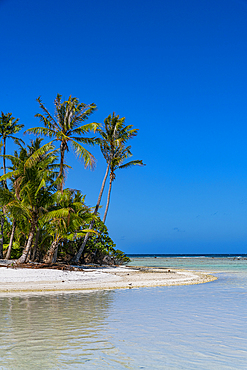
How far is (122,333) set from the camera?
646cm

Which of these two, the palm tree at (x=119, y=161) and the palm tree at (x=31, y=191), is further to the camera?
the palm tree at (x=119, y=161)

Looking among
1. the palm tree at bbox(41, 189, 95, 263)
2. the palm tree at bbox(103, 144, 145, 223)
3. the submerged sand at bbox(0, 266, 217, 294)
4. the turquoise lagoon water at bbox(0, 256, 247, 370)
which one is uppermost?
the palm tree at bbox(103, 144, 145, 223)

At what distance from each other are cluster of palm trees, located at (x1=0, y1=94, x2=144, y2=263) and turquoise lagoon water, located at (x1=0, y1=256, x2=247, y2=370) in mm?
9320

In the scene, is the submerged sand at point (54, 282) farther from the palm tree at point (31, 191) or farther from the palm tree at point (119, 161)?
the palm tree at point (119, 161)

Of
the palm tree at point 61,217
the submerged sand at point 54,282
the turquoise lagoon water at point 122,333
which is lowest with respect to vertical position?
the turquoise lagoon water at point 122,333

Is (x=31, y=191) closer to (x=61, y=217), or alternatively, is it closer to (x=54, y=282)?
(x=61, y=217)

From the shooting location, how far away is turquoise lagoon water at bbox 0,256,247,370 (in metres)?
4.79

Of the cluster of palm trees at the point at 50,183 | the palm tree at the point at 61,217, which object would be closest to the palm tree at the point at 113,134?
the cluster of palm trees at the point at 50,183

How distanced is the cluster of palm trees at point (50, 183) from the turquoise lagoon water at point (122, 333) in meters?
9.32

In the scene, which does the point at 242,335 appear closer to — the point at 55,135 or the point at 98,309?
the point at 98,309

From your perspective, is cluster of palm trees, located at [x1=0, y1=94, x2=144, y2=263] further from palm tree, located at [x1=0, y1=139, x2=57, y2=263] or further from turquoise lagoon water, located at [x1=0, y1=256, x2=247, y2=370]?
turquoise lagoon water, located at [x1=0, y1=256, x2=247, y2=370]

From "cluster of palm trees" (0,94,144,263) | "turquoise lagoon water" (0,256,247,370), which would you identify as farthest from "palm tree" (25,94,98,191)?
"turquoise lagoon water" (0,256,247,370)

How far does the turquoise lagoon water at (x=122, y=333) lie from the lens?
4.79 m

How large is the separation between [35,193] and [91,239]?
10.2 metres
